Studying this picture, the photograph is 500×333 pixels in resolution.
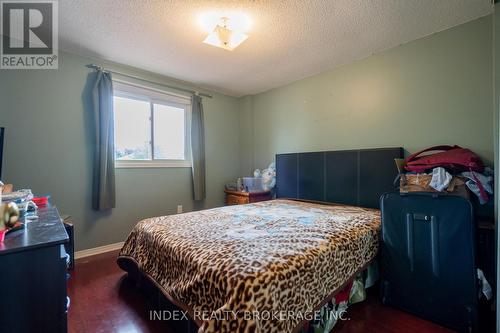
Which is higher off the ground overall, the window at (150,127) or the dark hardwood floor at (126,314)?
the window at (150,127)

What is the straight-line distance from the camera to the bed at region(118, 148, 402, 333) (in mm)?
1031

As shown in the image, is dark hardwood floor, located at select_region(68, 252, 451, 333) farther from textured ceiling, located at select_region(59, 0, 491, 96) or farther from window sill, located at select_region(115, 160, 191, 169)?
textured ceiling, located at select_region(59, 0, 491, 96)

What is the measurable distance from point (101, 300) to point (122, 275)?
45 cm

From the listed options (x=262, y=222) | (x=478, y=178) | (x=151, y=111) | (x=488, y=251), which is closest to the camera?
(x=488, y=251)

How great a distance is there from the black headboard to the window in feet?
5.40

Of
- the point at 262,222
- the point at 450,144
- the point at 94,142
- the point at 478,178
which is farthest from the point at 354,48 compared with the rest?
the point at 94,142

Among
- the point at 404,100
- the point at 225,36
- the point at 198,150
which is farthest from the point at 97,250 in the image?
the point at 404,100

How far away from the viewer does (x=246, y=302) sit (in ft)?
3.26

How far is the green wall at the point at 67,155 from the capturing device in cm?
235

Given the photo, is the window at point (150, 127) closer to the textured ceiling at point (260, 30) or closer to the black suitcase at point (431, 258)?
the textured ceiling at point (260, 30)

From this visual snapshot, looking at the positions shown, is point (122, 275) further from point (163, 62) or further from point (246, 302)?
point (163, 62)

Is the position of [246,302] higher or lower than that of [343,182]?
lower

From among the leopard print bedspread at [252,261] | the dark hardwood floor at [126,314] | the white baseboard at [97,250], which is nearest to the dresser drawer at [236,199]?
the leopard print bedspread at [252,261]

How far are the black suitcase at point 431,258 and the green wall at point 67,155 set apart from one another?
113 inches
